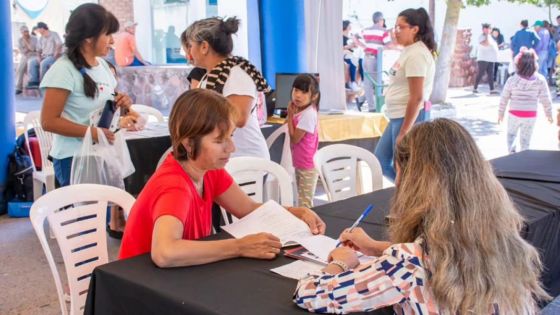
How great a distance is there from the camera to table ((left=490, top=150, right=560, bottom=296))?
7.11 ft

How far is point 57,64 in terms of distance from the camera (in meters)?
2.78

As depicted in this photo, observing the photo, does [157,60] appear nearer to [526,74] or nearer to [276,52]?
[276,52]

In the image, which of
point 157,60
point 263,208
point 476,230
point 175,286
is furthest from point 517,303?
point 157,60

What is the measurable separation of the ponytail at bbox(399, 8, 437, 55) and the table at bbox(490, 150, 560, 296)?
0.98m

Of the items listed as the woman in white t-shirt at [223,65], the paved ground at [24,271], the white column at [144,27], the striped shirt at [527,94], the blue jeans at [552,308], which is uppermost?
the white column at [144,27]

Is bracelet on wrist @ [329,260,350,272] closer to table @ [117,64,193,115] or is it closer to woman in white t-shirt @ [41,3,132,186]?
woman in white t-shirt @ [41,3,132,186]

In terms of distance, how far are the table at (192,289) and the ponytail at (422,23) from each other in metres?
2.51

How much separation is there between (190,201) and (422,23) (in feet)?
8.30

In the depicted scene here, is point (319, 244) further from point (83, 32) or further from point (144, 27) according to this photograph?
point (144, 27)

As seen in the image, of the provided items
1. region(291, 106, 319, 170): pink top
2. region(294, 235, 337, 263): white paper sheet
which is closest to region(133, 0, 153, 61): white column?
region(291, 106, 319, 170): pink top

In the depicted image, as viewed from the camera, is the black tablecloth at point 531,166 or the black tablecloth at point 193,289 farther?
the black tablecloth at point 531,166

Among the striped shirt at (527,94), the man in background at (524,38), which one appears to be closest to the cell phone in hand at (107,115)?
the striped shirt at (527,94)

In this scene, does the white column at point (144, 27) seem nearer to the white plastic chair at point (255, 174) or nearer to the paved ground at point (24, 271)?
the paved ground at point (24, 271)

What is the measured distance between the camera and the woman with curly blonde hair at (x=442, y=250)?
123cm
